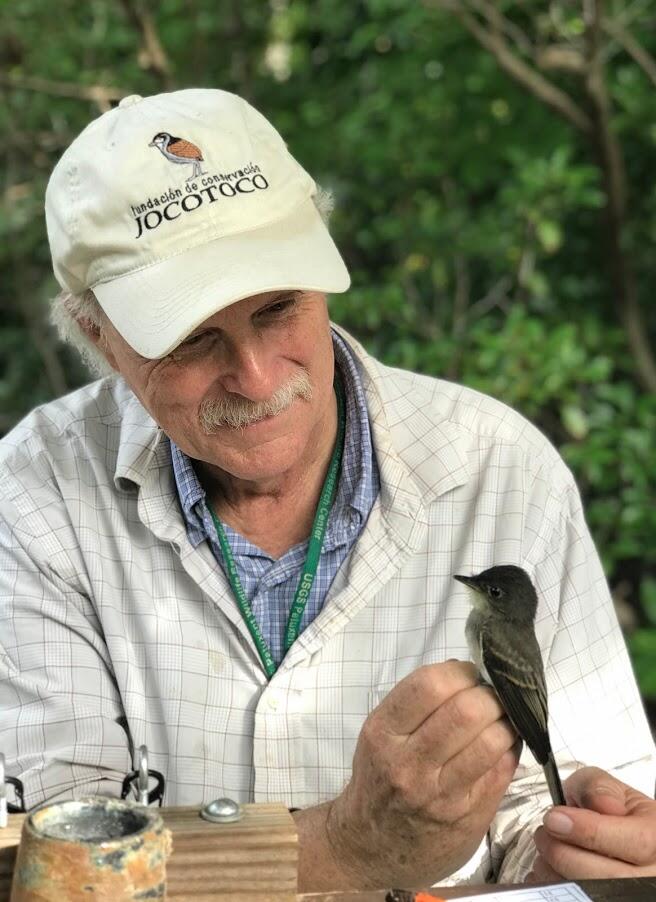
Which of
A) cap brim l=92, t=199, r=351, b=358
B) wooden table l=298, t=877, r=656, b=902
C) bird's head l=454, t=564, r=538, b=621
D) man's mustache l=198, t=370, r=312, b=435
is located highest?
cap brim l=92, t=199, r=351, b=358

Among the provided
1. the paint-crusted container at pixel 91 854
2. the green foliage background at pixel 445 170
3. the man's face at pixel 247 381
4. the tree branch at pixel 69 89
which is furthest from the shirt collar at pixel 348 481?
the tree branch at pixel 69 89

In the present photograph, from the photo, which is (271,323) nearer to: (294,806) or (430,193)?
(294,806)

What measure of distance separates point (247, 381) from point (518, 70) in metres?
3.69

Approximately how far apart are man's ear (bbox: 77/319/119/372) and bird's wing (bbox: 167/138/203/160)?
42cm

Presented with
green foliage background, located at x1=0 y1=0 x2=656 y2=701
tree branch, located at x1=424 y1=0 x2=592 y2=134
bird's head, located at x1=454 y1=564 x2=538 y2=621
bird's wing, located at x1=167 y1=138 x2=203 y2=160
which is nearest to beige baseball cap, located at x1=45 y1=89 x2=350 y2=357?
bird's wing, located at x1=167 y1=138 x2=203 y2=160

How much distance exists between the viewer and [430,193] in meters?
6.67

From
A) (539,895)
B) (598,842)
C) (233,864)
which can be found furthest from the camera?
(598,842)

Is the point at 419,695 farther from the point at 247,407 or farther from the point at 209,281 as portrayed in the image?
the point at 209,281

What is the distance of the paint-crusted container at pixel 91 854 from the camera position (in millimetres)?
1353

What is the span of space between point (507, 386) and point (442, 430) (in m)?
2.52

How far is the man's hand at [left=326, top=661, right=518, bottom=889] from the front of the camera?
6.30 ft

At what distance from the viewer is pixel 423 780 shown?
1976 millimetres

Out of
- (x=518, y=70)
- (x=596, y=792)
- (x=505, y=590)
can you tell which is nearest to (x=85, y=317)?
(x=505, y=590)

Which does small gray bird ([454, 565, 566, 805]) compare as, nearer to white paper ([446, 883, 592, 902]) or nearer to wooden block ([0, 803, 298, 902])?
white paper ([446, 883, 592, 902])
